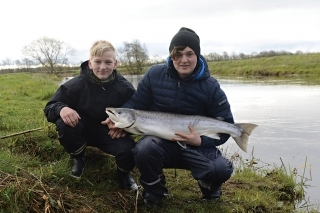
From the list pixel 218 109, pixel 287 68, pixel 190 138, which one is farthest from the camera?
pixel 287 68

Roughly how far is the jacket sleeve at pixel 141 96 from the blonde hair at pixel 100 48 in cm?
53

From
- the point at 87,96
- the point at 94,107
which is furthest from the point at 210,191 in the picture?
the point at 87,96

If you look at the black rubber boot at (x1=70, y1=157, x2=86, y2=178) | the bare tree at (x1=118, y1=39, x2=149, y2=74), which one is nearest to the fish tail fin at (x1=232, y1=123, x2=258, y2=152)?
the black rubber boot at (x1=70, y1=157, x2=86, y2=178)

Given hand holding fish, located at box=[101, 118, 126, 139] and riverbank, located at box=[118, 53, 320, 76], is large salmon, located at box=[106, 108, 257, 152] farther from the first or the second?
riverbank, located at box=[118, 53, 320, 76]

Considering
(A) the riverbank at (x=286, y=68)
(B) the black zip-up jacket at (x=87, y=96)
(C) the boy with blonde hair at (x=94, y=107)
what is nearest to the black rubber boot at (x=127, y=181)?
(C) the boy with blonde hair at (x=94, y=107)

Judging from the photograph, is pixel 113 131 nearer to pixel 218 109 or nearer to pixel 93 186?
pixel 93 186

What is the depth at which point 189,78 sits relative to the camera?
143 inches

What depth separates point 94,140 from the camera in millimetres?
3945

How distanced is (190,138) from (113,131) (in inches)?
34.5

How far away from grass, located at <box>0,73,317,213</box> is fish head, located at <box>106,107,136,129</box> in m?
0.79

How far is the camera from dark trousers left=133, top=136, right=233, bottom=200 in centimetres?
341

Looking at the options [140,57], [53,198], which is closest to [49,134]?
[53,198]

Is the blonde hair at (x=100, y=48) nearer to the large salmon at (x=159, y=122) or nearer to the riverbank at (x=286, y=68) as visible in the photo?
the large salmon at (x=159, y=122)

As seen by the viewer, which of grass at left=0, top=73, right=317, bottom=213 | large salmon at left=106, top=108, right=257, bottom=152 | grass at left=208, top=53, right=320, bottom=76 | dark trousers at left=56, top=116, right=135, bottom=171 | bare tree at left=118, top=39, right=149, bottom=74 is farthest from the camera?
bare tree at left=118, top=39, right=149, bottom=74
